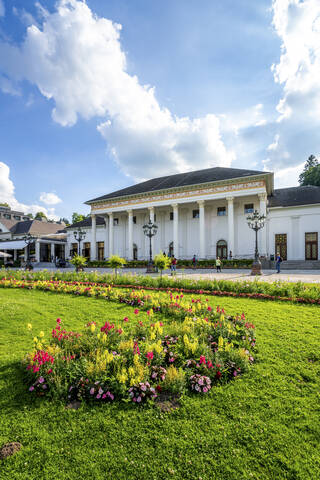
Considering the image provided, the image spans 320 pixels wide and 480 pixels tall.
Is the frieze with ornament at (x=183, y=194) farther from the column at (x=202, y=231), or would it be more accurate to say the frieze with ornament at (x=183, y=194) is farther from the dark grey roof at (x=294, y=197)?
the dark grey roof at (x=294, y=197)

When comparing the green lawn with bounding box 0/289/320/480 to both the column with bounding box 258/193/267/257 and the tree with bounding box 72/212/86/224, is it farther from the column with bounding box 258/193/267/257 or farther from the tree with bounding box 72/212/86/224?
the tree with bounding box 72/212/86/224

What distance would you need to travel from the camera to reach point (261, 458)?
2.19 meters

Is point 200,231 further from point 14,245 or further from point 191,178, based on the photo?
point 14,245

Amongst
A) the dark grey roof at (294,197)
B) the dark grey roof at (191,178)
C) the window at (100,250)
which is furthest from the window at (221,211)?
the window at (100,250)

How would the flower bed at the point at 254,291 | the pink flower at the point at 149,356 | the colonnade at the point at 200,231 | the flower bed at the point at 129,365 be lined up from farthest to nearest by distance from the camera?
the colonnade at the point at 200,231 → the flower bed at the point at 254,291 → the pink flower at the point at 149,356 → the flower bed at the point at 129,365

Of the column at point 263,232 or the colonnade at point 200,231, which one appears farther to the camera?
the colonnade at point 200,231

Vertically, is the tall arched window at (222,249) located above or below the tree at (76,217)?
below

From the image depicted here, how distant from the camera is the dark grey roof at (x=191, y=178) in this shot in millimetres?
26777

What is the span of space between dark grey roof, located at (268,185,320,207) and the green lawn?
90.6 ft

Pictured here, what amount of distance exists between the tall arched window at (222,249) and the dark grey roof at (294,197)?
7.35 m

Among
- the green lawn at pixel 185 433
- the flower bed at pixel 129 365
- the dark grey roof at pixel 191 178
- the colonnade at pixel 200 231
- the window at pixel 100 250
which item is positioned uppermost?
the dark grey roof at pixel 191 178

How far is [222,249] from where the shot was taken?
97.9ft

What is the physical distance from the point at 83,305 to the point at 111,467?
536cm

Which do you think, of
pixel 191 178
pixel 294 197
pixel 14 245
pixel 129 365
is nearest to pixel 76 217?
pixel 14 245
